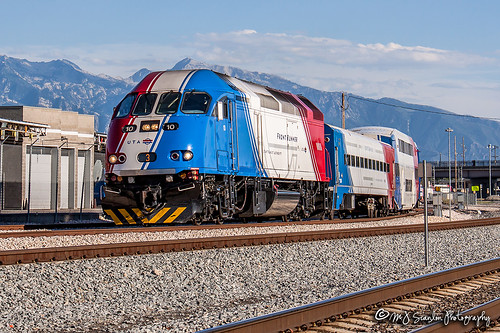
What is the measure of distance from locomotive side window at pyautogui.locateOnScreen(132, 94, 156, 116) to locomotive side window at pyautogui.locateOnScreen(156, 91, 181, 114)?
0.75 ft

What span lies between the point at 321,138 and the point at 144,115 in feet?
29.3

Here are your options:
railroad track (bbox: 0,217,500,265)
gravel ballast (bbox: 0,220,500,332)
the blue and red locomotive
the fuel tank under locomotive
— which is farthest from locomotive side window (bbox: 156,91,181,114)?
gravel ballast (bbox: 0,220,500,332)

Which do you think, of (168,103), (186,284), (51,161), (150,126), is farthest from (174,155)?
(51,161)

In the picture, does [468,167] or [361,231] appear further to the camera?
[468,167]

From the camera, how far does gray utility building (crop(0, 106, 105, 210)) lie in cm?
3862

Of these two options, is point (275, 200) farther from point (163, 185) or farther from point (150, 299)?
point (150, 299)

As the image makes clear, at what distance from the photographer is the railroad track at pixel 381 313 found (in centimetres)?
664

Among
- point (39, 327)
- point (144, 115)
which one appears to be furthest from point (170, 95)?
point (39, 327)

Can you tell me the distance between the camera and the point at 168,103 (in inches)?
672

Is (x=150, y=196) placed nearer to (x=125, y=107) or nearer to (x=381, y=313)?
(x=125, y=107)

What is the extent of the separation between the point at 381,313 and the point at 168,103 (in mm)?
10301

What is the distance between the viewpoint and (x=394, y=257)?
14680 mm

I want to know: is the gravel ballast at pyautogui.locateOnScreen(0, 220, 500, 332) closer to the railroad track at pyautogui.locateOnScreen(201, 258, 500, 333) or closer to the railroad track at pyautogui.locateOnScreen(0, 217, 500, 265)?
the railroad track at pyautogui.locateOnScreen(0, 217, 500, 265)

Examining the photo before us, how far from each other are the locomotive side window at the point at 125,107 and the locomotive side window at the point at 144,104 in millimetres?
207
